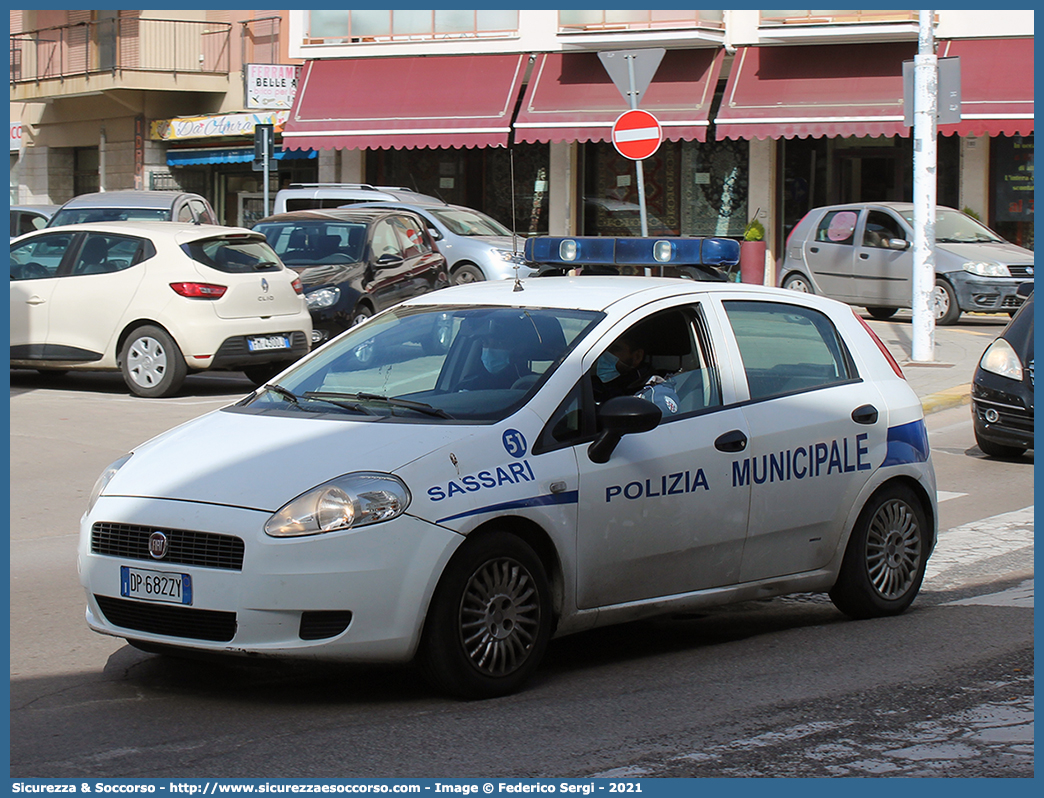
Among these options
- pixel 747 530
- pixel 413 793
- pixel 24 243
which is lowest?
pixel 413 793

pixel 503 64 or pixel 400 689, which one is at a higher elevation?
pixel 503 64

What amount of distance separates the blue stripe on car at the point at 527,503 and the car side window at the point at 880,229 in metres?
17.0

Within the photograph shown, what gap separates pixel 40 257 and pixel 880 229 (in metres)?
12.3

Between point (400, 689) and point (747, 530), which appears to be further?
point (747, 530)

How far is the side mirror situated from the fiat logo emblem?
1.59 meters

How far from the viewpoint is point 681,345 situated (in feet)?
20.7

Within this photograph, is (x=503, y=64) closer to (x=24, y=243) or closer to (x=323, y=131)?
(x=323, y=131)

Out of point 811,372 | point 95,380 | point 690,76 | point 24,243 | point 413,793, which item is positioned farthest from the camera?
point 690,76

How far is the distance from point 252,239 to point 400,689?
10003mm

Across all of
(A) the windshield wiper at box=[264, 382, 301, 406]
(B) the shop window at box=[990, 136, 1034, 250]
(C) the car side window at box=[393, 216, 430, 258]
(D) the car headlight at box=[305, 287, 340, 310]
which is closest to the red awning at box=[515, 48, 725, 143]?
(B) the shop window at box=[990, 136, 1034, 250]

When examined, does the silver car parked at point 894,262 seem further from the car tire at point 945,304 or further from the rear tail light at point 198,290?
the rear tail light at point 198,290

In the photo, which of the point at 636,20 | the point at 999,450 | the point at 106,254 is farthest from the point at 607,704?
the point at 636,20

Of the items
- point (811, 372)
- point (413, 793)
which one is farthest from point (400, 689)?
point (811, 372)

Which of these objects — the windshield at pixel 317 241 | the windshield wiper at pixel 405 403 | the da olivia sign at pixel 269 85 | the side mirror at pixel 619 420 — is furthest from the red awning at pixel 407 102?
the side mirror at pixel 619 420
